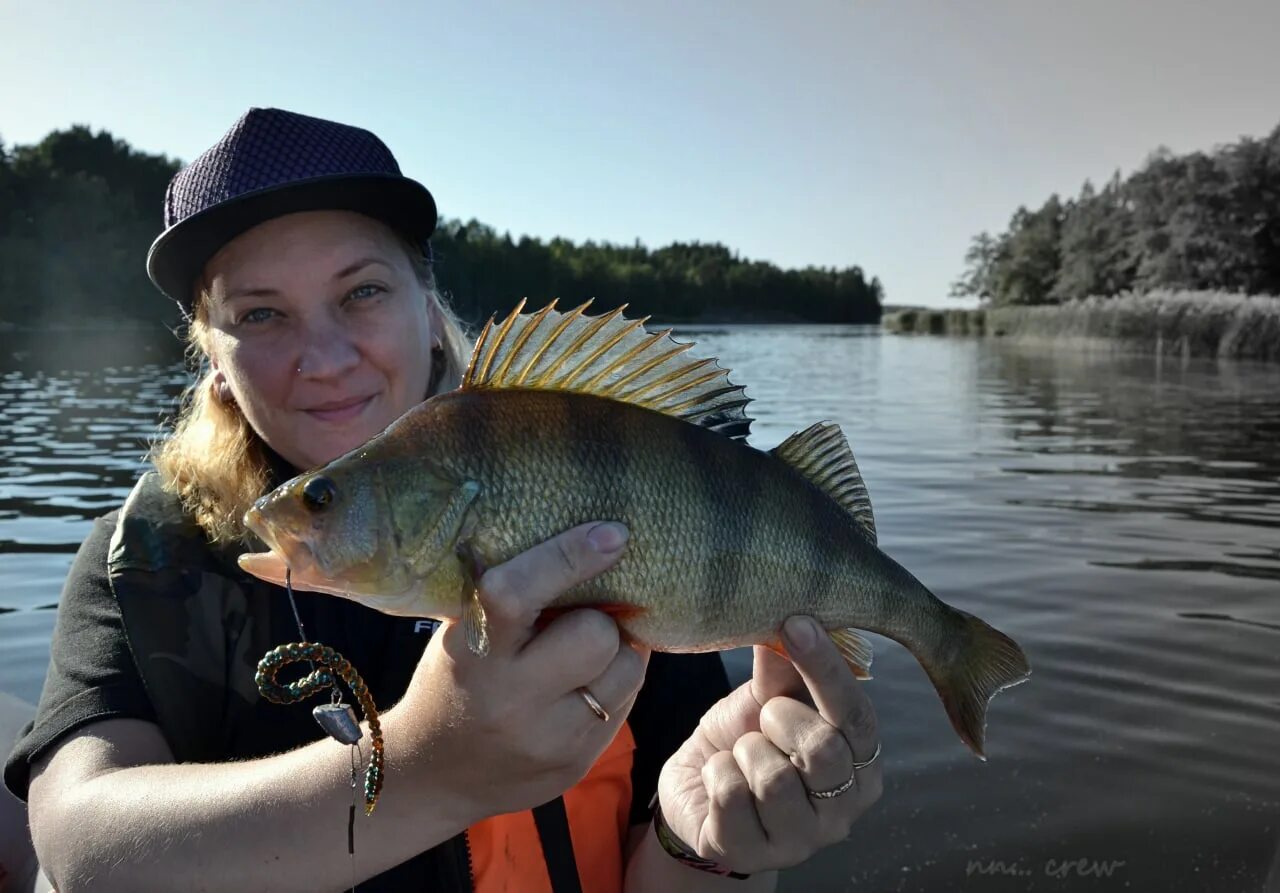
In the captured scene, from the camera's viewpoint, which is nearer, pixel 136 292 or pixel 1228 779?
pixel 1228 779

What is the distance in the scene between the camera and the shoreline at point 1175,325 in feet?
108

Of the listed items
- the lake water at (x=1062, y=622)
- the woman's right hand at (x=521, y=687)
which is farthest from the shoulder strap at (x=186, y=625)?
the lake water at (x=1062, y=622)

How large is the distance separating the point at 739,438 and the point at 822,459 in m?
0.25

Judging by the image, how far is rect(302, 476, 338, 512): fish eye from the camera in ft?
5.59

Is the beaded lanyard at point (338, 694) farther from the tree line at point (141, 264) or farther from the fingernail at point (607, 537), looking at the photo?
the tree line at point (141, 264)

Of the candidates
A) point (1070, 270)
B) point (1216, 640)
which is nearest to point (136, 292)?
point (1070, 270)

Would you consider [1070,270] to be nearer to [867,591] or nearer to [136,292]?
[136,292]

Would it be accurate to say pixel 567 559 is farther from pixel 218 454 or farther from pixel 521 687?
pixel 218 454

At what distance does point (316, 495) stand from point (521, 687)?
52 cm

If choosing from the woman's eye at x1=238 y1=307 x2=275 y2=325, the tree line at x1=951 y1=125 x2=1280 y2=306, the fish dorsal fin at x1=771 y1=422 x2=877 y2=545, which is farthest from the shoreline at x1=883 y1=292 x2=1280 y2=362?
the woman's eye at x1=238 y1=307 x2=275 y2=325

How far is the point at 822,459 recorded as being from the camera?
2.17 m

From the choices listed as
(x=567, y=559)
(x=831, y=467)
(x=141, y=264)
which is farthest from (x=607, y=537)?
(x=141, y=264)

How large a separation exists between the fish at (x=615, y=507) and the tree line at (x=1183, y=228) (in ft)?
211

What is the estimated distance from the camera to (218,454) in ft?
8.95
